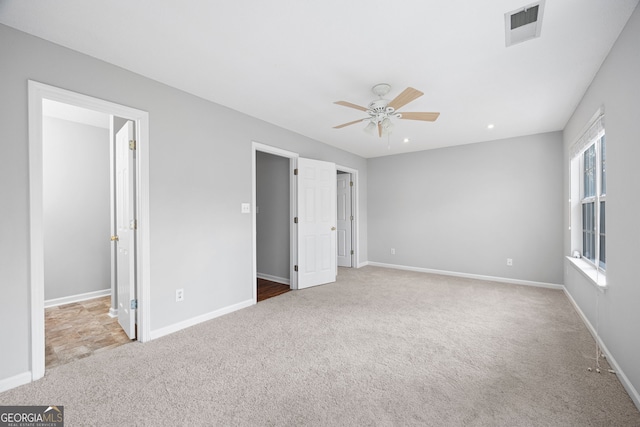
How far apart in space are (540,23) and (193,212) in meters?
3.32

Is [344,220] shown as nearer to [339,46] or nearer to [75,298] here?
[339,46]

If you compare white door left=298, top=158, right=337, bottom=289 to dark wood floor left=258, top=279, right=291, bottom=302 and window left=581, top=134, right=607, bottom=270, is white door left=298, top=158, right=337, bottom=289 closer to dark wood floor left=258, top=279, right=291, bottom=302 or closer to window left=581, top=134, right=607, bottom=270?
dark wood floor left=258, top=279, right=291, bottom=302

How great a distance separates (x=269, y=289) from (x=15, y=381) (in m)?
2.79

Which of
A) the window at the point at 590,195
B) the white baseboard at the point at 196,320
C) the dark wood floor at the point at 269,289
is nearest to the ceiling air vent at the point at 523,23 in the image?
the window at the point at 590,195

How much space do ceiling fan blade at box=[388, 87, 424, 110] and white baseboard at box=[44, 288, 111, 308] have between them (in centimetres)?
476

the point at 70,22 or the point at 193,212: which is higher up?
the point at 70,22

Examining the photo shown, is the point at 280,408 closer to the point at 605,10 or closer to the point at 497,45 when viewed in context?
the point at 497,45

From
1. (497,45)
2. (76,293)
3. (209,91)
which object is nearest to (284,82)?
(209,91)

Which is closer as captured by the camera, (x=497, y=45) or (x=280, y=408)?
(x=280, y=408)

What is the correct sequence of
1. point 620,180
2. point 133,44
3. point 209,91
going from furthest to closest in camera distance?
point 209,91 → point 133,44 → point 620,180

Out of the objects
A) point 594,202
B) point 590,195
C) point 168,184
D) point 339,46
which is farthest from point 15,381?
point 590,195

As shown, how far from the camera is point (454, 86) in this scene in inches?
108

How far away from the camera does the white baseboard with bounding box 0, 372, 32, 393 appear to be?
1844mm

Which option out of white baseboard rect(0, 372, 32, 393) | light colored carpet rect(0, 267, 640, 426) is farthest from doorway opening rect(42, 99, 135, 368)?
light colored carpet rect(0, 267, 640, 426)
